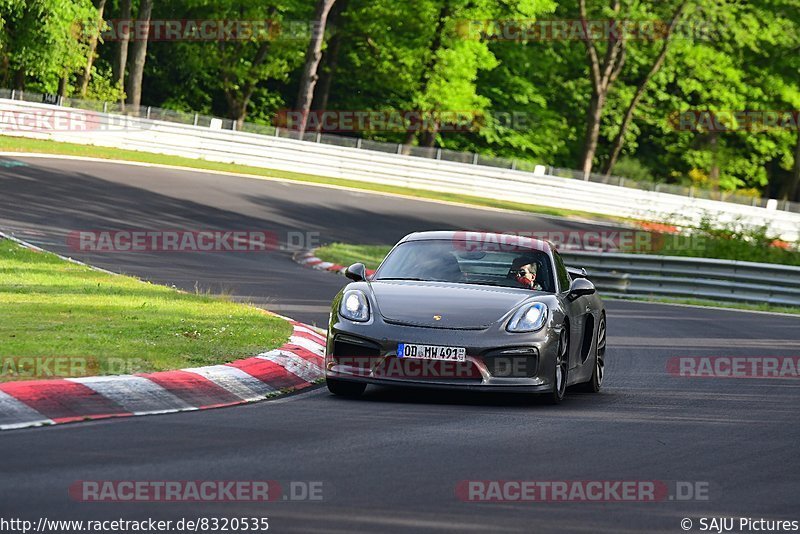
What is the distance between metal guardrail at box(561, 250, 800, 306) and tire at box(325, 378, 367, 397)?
16.1 metres

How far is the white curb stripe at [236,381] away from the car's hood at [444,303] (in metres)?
1.04

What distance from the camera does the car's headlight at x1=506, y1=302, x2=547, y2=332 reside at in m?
10.5

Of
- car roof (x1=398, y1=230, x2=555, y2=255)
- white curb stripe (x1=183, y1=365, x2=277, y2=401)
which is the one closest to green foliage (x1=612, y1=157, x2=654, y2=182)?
car roof (x1=398, y1=230, x2=555, y2=255)

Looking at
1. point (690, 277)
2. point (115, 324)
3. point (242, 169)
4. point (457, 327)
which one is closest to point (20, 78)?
point (242, 169)

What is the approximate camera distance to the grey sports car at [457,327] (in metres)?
10.3

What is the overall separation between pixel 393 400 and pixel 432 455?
264 cm

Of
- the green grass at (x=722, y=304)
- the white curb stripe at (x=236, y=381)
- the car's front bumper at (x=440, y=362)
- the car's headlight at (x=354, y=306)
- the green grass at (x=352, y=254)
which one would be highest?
the car's headlight at (x=354, y=306)

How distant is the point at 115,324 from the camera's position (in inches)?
487

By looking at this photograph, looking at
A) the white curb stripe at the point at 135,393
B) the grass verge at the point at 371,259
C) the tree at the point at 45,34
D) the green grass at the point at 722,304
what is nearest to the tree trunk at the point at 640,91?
the tree at the point at 45,34

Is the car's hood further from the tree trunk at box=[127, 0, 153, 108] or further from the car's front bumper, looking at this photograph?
the tree trunk at box=[127, 0, 153, 108]

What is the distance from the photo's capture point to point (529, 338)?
1048 centimetres

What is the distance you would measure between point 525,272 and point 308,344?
85.7 inches

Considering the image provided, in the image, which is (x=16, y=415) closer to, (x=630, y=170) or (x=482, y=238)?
(x=482, y=238)

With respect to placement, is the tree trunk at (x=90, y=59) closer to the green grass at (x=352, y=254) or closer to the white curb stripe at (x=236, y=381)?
the green grass at (x=352, y=254)
